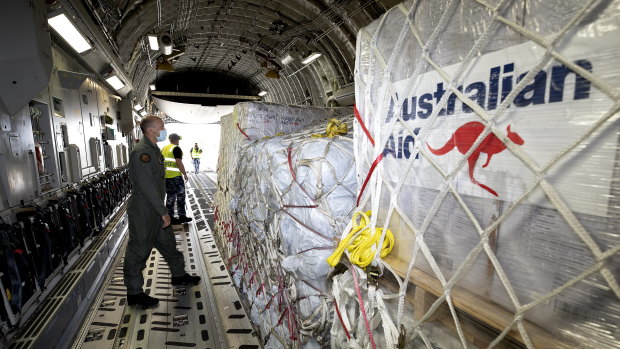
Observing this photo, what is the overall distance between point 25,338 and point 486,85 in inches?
153

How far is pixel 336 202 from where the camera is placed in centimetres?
212

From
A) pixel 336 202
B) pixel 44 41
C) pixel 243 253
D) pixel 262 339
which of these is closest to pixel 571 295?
pixel 336 202

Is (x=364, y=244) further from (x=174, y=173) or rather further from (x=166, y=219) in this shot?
(x=174, y=173)

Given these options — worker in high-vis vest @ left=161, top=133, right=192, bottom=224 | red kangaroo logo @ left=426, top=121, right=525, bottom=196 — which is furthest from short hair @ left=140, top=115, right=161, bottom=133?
red kangaroo logo @ left=426, top=121, right=525, bottom=196

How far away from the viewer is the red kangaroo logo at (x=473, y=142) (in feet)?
2.92

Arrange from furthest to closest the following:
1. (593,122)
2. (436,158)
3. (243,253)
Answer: (243,253), (436,158), (593,122)

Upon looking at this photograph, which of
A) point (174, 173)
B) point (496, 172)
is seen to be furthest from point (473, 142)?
point (174, 173)

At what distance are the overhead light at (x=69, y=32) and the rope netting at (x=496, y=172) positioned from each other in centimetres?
462

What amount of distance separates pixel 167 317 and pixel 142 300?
402mm

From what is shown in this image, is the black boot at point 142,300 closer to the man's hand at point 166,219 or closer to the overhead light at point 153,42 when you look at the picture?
the man's hand at point 166,219

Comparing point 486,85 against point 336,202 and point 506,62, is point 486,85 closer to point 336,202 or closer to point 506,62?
point 506,62

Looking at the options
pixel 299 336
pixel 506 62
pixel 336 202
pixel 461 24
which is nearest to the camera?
pixel 506 62

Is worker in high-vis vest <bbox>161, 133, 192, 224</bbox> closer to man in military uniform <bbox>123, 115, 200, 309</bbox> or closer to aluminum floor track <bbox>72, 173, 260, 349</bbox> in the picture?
aluminum floor track <bbox>72, 173, 260, 349</bbox>

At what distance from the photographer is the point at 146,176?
129 inches
